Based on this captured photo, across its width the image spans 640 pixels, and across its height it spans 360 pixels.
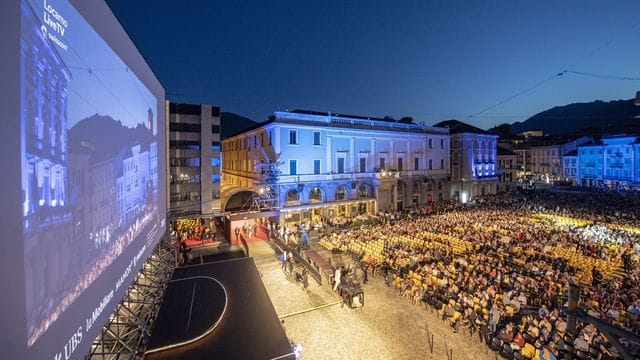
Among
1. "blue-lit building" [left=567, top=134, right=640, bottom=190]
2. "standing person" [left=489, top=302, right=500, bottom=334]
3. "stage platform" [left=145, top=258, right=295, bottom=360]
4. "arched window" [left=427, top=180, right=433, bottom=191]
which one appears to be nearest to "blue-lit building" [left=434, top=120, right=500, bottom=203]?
"arched window" [left=427, top=180, right=433, bottom=191]

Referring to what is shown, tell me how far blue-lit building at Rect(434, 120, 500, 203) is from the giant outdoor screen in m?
50.0

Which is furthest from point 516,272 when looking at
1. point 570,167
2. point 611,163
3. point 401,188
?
point 570,167

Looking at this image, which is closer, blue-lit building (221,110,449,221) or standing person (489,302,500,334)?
standing person (489,302,500,334)

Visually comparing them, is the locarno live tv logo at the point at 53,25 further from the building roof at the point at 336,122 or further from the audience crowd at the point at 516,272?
the building roof at the point at 336,122

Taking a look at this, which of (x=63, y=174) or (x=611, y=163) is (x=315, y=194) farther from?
(x=611, y=163)

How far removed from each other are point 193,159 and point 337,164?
59.7ft

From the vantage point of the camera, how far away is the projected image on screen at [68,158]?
10.0ft

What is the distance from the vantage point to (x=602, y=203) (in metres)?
37.3

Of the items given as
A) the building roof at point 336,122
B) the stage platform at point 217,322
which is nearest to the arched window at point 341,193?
the building roof at point 336,122

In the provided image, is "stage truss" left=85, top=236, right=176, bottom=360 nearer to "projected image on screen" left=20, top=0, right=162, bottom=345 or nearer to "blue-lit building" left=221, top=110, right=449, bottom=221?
"projected image on screen" left=20, top=0, right=162, bottom=345

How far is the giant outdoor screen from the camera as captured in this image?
273 cm

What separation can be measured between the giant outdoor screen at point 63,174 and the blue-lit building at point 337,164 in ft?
75.8

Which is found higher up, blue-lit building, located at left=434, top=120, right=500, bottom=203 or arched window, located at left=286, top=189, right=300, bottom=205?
blue-lit building, located at left=434, top=120, right=500, bottom=203

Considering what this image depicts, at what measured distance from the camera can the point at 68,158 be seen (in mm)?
3883
